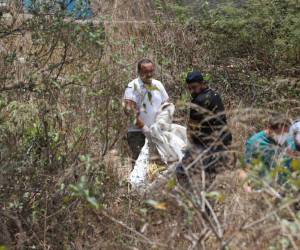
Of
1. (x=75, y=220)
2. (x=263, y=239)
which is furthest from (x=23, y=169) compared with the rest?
(x=263, y=239)

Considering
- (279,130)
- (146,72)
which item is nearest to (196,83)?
(146,72)

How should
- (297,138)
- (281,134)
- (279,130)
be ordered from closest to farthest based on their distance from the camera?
(281,134) → (279,130) → (297,138)

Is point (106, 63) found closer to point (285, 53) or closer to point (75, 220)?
point (75, 220)

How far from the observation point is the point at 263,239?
3693 millimetres

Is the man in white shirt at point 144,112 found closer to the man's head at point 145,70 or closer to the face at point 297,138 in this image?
the man's head at point 145,70

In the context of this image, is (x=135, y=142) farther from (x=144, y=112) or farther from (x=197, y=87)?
(x=197, y=87)

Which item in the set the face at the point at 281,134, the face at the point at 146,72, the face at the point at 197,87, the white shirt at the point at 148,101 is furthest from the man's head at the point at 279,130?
the face at the point at 146,72

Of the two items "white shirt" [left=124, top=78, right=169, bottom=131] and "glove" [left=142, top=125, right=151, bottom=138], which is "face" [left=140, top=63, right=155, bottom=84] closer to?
"white shirt" [left=124, top=78, right=169, bottom=131]

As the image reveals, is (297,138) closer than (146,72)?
Yes

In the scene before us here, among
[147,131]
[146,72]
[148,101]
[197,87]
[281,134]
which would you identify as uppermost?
[146,72]

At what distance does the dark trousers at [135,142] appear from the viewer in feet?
22.3

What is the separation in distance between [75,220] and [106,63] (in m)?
1.39

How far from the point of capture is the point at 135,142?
6848 millimetres

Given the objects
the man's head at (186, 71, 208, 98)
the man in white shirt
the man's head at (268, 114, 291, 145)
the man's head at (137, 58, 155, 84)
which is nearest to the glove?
the man in white shirt
